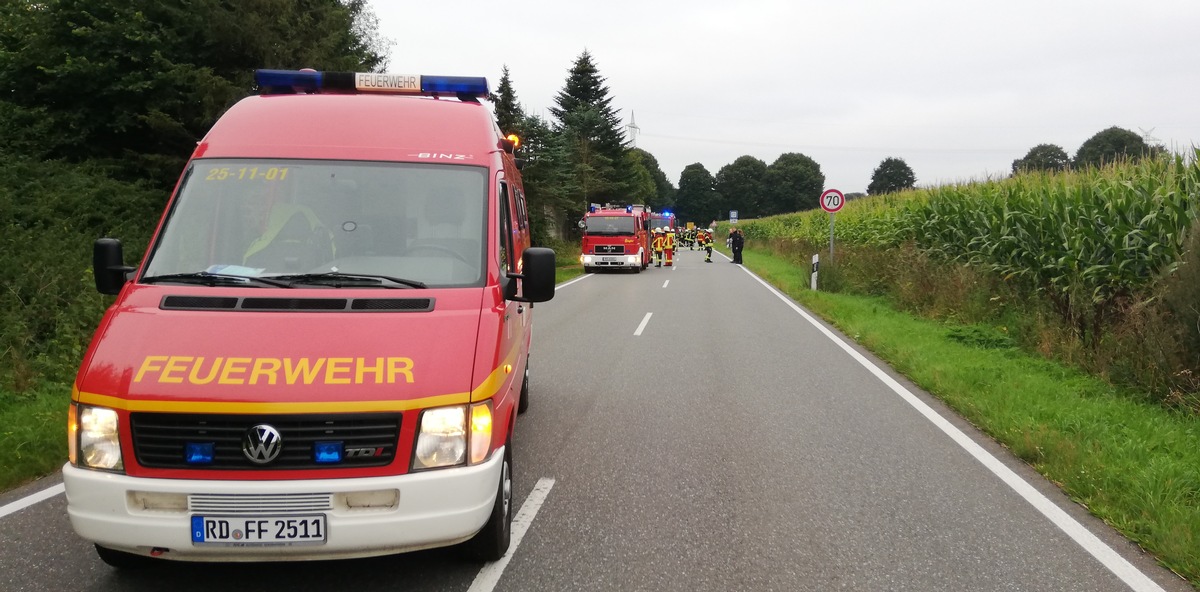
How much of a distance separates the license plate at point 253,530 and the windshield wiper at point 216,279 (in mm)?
1214

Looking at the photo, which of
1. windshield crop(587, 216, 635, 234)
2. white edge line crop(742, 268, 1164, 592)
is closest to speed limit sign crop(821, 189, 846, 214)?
windshield crop(587, 216, 635, 234)

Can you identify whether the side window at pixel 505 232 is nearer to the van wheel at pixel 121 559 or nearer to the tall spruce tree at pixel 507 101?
the van wheel at pixel 121 559

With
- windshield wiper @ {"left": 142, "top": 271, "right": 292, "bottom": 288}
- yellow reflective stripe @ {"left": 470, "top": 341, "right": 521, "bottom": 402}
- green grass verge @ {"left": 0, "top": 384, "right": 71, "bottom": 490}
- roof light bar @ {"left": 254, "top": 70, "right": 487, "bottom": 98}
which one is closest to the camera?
yellow reflective stripe @ {"left": 470, "top": 341, "right": 521, "bottom": 402}

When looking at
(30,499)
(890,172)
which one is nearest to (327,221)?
(30,499)

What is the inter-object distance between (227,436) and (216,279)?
111 cm

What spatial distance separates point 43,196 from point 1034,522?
17.2 meters

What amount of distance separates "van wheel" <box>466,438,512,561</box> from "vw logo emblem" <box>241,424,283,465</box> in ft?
3.27

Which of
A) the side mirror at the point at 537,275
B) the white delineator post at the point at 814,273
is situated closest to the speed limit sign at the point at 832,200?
the white delineator post at the point at 814,273

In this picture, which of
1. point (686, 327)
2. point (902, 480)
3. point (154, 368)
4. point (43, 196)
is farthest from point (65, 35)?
point (902, 480)

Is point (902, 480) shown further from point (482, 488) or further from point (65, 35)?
point (65, 35)

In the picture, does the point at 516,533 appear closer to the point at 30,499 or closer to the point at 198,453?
the point at 198,453

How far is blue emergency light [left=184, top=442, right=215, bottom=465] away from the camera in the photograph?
3215 mm

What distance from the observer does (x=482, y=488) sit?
342 cm

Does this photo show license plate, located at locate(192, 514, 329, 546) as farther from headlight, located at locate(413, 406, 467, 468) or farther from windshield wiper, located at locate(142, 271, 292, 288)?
windshield wiper, located at locate(142, 271, 292, 288)
